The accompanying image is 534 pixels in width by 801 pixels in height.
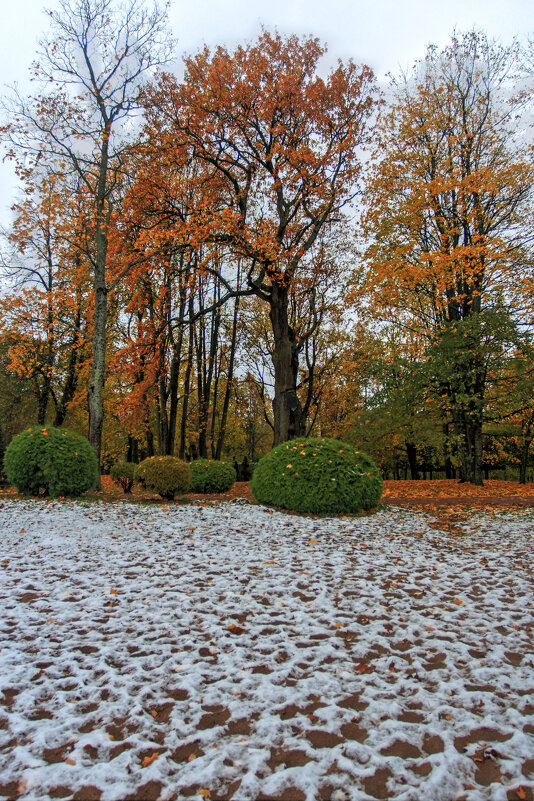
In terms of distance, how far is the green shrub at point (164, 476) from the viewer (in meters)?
9.12

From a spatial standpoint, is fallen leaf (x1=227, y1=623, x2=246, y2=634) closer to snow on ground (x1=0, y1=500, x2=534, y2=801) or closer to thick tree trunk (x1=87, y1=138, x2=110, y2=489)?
snow on ground (x1=0, y1=500, x2=534, y2=801)

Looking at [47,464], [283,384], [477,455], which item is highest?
[283,384]

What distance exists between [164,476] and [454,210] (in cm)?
1132

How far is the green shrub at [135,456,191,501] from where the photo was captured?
9.12 meters

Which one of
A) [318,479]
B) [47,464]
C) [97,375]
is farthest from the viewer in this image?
[97,375]

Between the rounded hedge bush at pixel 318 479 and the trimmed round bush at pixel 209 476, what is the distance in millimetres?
3700

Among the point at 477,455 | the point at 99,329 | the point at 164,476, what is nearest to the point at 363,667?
the point at 164,476

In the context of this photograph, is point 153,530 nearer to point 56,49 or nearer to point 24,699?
point 24,699

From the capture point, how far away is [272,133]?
10.2m

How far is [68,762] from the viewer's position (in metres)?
1.67

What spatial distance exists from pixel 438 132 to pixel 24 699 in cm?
1605

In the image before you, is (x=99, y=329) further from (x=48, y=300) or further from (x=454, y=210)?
(x=454, y=210)

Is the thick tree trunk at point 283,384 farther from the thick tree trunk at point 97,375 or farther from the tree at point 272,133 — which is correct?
the thick tree trunk at point 97,375

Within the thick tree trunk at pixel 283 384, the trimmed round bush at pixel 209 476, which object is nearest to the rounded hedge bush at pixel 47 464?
the trimmed round bush at pixel 209 476
